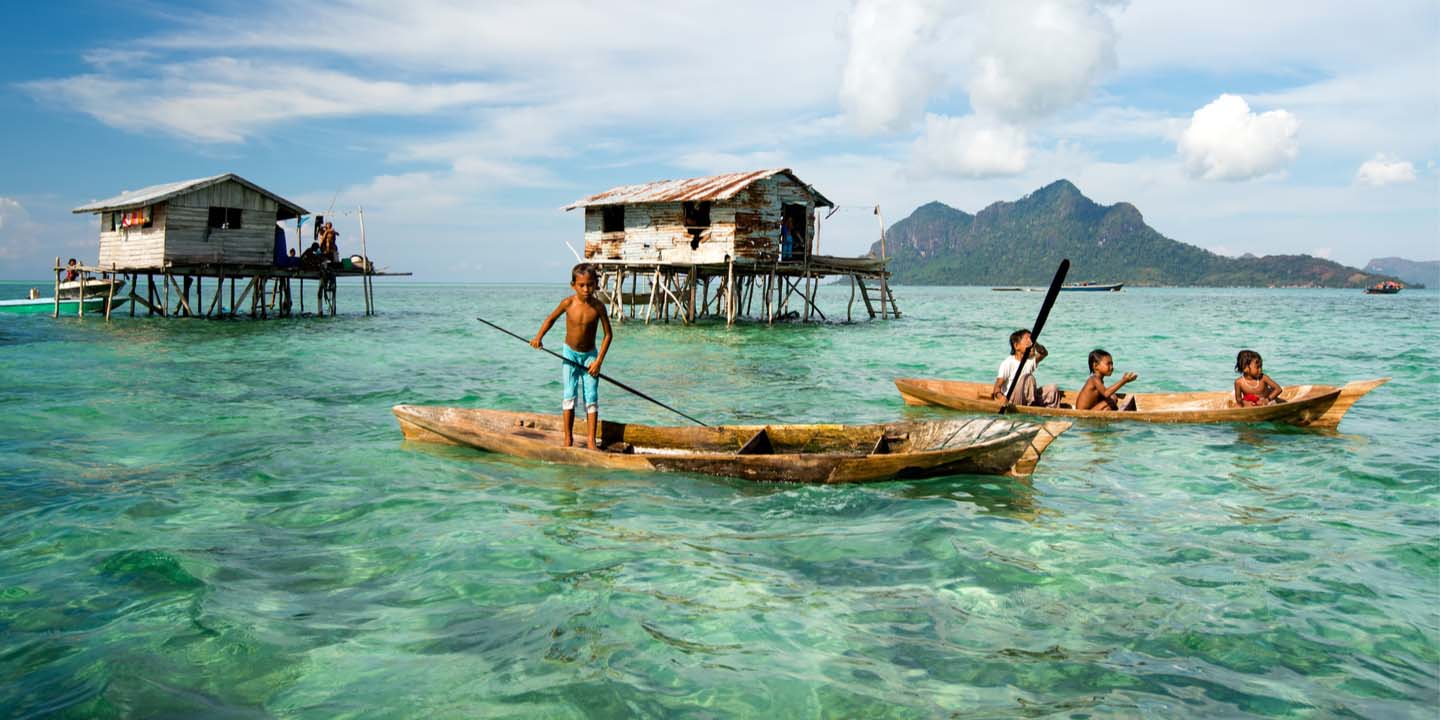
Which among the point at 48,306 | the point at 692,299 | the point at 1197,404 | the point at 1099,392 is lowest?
the point at 1197,404

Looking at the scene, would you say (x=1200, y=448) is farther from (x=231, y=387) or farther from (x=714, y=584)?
(x=231, y=387)

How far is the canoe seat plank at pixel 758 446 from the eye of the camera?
28.0 ft

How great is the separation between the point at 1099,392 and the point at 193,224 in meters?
29.5

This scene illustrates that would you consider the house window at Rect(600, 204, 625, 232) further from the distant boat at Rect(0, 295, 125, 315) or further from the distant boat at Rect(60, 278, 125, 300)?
the distant boat at Rect(0, 295, 125, 315)

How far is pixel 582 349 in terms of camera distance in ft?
29.2

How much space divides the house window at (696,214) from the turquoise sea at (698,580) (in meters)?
20.6

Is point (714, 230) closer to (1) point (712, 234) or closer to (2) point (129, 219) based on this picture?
(1) point (712, 234)

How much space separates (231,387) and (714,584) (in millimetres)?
12810

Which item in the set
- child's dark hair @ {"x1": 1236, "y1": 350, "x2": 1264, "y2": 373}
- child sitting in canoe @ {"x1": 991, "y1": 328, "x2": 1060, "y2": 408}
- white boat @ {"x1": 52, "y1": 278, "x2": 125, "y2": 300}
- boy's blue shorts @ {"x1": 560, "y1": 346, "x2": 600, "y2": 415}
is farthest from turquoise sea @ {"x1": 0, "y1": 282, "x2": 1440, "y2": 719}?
white boat @ {"x1": 52, "y1": 278, "x2": 125, "y2": 300}

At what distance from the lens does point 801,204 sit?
3244 cm

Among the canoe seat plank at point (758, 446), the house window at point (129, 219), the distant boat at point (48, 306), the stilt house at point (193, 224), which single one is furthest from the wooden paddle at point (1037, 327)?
the distant boat at point (48, 306)

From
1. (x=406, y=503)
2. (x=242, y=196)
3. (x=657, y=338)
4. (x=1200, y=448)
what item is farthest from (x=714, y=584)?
(x=242, y=196)

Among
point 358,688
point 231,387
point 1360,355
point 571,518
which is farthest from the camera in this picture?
point 1360,355

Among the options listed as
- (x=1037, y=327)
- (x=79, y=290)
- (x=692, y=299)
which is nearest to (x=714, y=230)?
(x=692, y=299)
